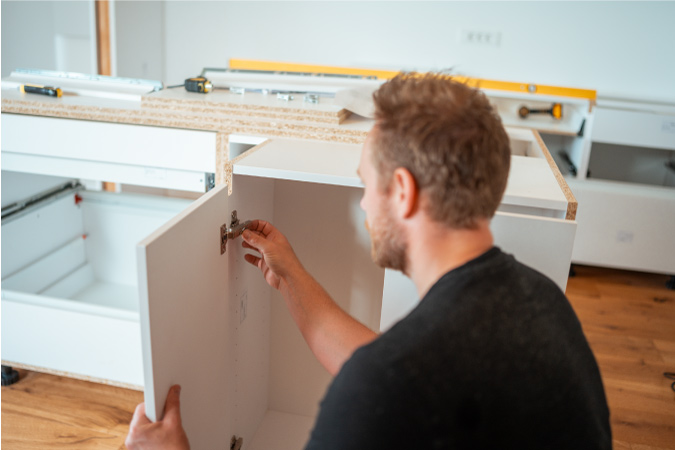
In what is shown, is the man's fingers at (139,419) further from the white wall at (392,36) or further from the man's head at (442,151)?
the white wall at (392,36)

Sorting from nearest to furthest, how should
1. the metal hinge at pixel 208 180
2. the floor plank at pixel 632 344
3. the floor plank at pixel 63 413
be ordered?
the metal hinge at pixel 208 180
the floor plank at pixel 63 413
the floor plank at pixel 632 344

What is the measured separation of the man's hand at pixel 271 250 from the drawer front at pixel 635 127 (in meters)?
2.05

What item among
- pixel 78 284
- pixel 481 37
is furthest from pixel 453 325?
pixel 481 37

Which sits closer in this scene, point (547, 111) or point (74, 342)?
point (74, 342)

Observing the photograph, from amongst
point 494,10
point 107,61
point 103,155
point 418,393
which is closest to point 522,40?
point 494,10

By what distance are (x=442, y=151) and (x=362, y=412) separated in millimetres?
291

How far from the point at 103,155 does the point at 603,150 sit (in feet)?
8.59

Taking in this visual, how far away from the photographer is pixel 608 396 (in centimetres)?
188

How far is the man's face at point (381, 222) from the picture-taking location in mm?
715

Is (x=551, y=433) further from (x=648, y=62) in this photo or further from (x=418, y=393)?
(x=648, y=62)

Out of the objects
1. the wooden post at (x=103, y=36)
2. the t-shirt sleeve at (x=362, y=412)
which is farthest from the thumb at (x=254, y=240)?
the wooden post at (x=103, y=36)

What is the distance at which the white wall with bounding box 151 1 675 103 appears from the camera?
9.90 feet

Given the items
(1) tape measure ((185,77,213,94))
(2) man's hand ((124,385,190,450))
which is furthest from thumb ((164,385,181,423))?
(1) tape measure ((185,77,213,94))

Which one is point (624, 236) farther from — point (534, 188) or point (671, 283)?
point (534, 188)
